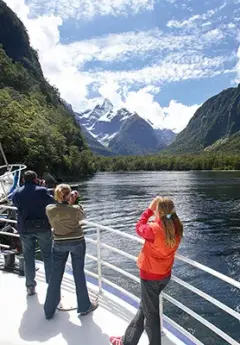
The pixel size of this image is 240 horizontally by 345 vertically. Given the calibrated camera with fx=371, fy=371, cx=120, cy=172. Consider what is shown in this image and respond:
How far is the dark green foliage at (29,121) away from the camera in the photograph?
7100cm

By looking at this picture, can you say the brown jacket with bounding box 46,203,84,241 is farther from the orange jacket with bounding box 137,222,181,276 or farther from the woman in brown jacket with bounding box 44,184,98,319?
the orange jacket with bounding box 137,222,181,276

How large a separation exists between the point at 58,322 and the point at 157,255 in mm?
2112

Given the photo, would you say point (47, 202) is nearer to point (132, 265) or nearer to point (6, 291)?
point (6, 291)

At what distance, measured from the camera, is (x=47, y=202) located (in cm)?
593

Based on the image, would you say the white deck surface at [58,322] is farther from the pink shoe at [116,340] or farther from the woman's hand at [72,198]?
the woman's hand at [72,198]

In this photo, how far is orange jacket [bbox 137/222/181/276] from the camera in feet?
13.8

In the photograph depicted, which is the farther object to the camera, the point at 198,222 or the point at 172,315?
the point at 198,222

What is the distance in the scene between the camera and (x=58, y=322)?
212 inches

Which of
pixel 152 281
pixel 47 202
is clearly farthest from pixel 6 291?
pixel 152 281

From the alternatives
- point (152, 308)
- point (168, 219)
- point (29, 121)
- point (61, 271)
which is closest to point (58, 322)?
point (61, 271)

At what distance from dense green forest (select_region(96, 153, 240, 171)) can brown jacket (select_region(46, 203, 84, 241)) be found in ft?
494

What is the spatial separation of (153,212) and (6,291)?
3517 mm

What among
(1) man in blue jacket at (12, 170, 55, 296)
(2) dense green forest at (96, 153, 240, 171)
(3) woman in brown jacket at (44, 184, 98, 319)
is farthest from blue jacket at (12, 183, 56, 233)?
(2) dense green forest at (96, 153, 240, 171)

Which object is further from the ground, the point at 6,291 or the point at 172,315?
the point at 6,291
